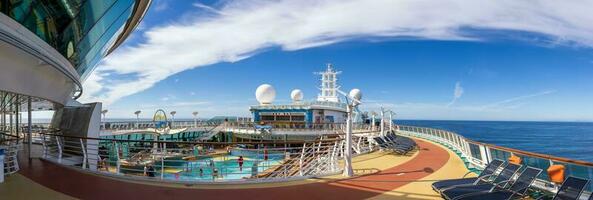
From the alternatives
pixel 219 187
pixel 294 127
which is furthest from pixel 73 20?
pixel 294 127

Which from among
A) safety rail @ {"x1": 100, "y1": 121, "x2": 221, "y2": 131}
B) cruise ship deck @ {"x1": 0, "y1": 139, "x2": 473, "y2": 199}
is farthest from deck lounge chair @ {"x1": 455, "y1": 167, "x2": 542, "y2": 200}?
safety rail @ {"x1": 100, "y1": 121, "x2": 221, "y2": 131}

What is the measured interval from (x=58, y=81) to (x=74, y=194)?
454 centimetres

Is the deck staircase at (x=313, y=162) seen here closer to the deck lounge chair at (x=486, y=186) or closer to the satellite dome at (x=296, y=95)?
the deck lounge chair at (x=486, y=186)

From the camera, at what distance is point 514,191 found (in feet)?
17.3

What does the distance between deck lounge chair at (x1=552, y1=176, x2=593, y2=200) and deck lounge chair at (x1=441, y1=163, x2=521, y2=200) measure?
78cm

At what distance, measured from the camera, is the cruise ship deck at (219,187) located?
18.8 feet

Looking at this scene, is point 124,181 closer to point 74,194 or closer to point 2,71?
point 74,194

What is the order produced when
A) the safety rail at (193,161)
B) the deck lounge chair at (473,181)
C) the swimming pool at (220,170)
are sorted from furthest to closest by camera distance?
1. the swimming pool at (220,170)
2. the safety rail at (193,161)
3. the deck lounge chair at (473,181)

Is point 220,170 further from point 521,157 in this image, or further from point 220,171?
point 521,157

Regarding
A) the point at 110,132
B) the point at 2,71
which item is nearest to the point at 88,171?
the point at 2,71

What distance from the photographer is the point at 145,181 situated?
6.71 metres

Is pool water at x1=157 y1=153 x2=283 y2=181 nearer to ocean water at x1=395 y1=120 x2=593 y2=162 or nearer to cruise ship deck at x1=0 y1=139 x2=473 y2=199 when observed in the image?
cruise ship deck at x1=0 y1=139 x2=473 y2=199

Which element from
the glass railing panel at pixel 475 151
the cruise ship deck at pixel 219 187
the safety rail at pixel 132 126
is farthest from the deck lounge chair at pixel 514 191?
the safety rail at pixel 132 126

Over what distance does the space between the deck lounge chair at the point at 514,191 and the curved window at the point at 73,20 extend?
25.2ft
